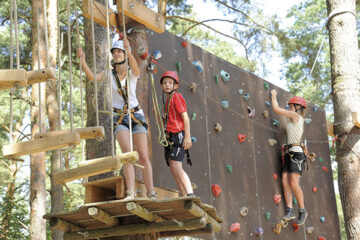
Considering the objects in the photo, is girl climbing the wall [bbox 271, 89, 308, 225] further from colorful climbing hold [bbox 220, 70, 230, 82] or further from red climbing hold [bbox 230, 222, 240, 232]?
red climbing hold [bbox 230, 222, 240, 232]

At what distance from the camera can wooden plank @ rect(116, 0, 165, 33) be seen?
4.70m

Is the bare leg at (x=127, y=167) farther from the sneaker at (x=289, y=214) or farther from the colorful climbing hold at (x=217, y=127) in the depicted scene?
the sneaker at (x=289, y=214)

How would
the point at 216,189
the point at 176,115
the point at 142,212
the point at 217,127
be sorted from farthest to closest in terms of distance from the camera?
the point at 217,127 → the point at 216,189 → the point at 176,115 → the point at 142,212

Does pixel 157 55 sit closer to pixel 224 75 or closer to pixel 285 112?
pixel 224 75

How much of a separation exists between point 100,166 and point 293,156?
3386 mm

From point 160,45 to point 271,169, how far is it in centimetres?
214

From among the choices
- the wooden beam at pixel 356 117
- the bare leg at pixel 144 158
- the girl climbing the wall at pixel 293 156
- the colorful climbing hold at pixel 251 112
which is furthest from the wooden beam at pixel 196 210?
the wooden beam at pixel 356 117

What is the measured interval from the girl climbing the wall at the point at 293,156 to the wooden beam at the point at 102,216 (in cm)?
270

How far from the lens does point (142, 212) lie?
3809 millimetres

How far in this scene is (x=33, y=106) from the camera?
9078mm

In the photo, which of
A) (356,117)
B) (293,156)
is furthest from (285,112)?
(356,117)

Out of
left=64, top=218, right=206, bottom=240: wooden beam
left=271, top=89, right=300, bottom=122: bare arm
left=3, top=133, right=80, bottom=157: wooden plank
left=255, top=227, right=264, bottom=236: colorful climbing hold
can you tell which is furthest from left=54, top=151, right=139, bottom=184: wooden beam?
left=271, top=89, right=300, bottom=122: bare arm

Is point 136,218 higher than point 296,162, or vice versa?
point 296,162

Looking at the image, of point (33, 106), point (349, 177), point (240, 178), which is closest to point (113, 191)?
point (240, 178)
